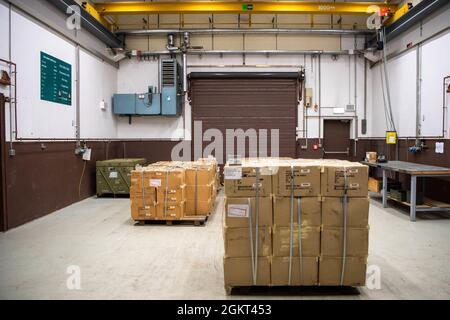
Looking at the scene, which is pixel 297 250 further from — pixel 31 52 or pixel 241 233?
pixel 31 52

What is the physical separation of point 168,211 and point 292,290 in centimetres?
293

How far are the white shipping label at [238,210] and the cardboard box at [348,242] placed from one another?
73cm

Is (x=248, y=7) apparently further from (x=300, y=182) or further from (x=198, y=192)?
(x=300, y=182)

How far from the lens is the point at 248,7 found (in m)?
8.05

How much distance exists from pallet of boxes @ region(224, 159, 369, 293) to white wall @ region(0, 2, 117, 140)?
4.36 meters

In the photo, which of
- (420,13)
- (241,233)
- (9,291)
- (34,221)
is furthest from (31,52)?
(420,13)

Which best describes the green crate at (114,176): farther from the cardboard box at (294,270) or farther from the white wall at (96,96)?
the cardboard box at (294,270)

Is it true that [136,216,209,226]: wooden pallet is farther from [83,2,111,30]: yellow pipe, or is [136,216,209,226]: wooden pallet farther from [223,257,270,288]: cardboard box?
[83,2,111,30]: yellow pipe

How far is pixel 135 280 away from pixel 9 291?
113 cm

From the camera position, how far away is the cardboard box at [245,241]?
9.74ft

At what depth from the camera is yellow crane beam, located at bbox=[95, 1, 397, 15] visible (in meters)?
8.05

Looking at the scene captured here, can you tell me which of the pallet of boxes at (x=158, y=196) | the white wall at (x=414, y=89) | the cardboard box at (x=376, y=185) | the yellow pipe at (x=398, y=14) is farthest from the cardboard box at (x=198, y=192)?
the yellow pipe at (x=398, y=14)

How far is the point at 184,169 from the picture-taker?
573 cm

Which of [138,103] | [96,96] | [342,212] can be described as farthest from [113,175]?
[342,212]
